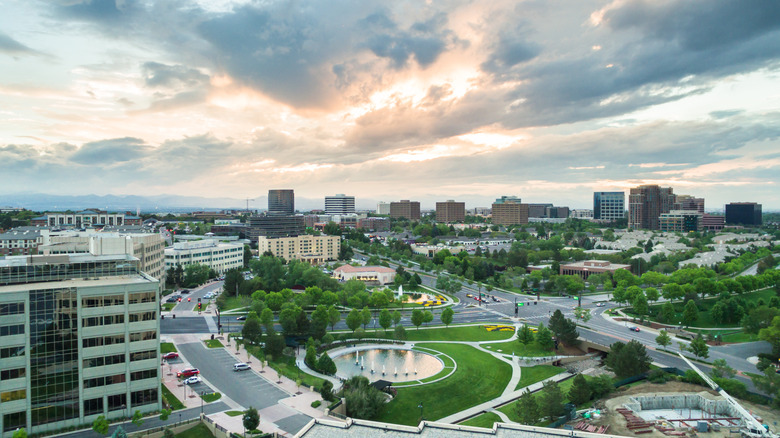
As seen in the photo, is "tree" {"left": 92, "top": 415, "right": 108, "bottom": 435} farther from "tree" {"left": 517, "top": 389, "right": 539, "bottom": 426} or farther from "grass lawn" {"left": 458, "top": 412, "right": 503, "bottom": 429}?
"tree" {"left": 517, "top": 389, "right": 539, "bottom": 426}

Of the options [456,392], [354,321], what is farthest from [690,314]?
[354,321]

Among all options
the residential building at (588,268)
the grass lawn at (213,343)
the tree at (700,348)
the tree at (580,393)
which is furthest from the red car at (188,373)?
the residential building at (588,268)

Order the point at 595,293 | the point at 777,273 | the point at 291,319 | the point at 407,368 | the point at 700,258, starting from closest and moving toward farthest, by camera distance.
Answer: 1. the point at 407,368
2. the point at 291,319
3. the point at 777,273
4. the point at 595,293
5. the point at 700,258

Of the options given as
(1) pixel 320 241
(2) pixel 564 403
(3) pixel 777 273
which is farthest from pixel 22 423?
(3) pixel 777 273

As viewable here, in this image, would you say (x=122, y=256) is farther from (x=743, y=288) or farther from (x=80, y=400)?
(x=743, y=288)

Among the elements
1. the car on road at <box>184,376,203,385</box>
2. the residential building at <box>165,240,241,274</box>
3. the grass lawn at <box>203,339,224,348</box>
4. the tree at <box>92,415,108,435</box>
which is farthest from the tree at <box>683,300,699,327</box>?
the residential building at <box>165,240,241,274</box>

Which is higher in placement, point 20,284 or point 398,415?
point 20,284
